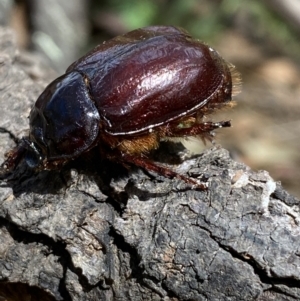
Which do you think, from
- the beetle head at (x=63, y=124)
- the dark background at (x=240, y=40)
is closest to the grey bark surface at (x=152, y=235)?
the beetle head at (x=63, y=124)

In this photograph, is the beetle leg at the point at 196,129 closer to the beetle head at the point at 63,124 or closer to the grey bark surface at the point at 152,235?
the grey bark surface at the point at 152,235

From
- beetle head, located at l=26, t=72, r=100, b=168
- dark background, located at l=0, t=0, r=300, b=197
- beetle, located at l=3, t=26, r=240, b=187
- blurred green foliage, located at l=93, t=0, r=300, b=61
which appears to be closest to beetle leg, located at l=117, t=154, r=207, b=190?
beetle, located at l=3, t=26, r=240, b=187

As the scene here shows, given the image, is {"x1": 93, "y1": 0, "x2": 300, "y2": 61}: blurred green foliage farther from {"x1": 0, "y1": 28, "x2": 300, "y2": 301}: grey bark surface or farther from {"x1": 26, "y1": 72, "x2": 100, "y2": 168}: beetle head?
{"x1": 0, "y1": 28, "x2": 300, "y2": 301}: grey bark surface

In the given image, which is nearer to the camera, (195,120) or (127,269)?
(127,269)

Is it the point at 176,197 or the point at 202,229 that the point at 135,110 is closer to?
the point at 176,197

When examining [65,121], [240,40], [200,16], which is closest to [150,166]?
[65,121]

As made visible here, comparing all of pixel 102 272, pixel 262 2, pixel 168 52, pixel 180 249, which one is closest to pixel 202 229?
pixel 180 249

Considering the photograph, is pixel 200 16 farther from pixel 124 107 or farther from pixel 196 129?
pixel 124 107
